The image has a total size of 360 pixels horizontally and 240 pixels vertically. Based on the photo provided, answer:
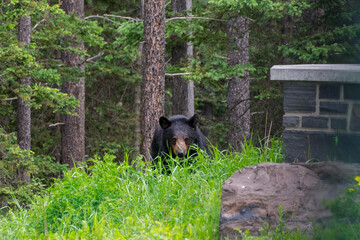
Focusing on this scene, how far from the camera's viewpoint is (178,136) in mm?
6871

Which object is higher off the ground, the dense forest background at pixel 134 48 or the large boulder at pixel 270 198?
the dense forest background at pixel 134 48

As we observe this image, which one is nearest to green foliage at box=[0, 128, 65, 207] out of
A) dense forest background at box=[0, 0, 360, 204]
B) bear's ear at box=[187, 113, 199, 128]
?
dense forest background at box=[0, 0, 360, 204]

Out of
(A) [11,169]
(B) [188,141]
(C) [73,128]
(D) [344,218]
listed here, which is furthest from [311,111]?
(C) [73,128]

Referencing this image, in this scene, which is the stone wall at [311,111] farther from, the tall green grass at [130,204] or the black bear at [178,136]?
the black bear at [178,136]

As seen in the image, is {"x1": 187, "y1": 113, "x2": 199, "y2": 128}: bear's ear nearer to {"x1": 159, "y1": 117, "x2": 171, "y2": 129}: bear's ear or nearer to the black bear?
the black bear

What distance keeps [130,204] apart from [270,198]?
Result: 1610 mm

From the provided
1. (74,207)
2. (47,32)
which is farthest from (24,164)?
(74,207)

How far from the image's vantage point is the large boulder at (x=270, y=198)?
4.04 metres

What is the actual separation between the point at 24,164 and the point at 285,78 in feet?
21.5

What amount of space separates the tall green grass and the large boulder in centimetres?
24

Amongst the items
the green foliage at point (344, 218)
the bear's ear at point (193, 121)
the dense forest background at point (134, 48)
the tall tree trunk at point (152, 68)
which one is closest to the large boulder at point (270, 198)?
the green foliage at point (344, 218)

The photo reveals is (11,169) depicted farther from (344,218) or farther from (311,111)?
(344,218)

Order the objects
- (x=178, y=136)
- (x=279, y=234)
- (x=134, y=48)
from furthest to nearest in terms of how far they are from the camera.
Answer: (x=134, y=48) < (x=178, y=136) < (x=279, y=234)

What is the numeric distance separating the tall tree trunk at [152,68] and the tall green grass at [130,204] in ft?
11.8
